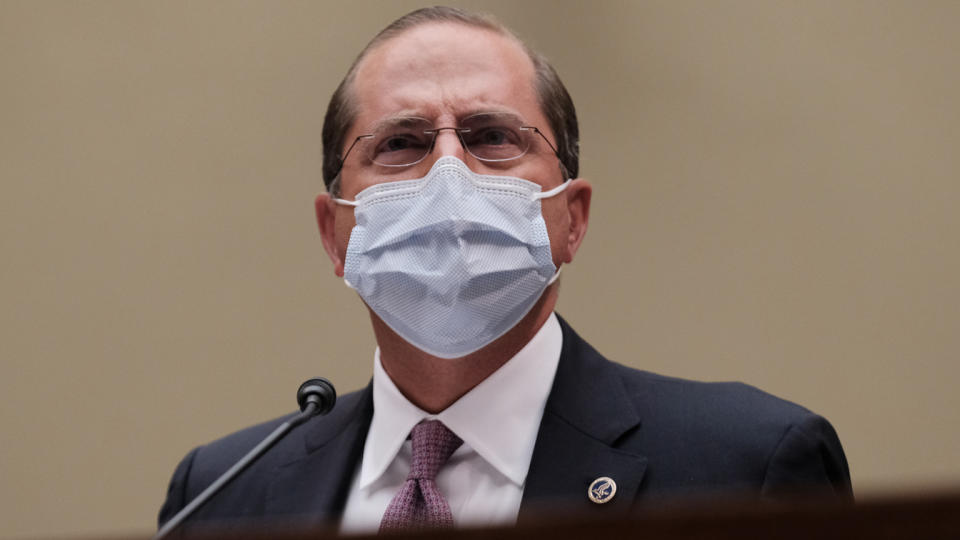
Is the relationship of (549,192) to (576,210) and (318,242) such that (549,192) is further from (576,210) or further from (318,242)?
(318,242)

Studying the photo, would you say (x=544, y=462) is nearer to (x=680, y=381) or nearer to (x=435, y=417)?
(x=435, y=417)

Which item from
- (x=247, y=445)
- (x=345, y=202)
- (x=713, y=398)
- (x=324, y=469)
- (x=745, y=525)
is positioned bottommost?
(x=247, y=445)

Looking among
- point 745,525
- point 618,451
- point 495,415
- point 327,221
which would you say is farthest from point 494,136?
point 745,525

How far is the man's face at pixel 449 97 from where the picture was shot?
81.0 inches

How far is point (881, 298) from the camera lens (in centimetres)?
338

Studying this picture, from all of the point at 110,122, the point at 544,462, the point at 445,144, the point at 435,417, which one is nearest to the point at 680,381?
A: the point at 544,462

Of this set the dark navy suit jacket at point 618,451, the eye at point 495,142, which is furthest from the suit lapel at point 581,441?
the eye at point 495,142

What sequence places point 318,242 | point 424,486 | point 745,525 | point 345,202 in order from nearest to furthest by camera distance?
1. point 745,525
2. point 424,486
3. point 345,202
4. point 318,242

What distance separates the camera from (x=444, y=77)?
209 cm

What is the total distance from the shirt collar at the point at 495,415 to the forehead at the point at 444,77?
50 cm

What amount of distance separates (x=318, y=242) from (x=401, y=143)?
1.59 metres

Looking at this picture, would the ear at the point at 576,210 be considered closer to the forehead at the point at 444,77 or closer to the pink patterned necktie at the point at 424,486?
the forehead at the point at 444,77

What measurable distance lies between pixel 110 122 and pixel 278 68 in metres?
0.63

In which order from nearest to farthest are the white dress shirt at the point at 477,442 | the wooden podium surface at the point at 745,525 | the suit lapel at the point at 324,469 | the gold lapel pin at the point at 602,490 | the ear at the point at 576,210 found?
1. the wooden podium surface at the point at 745,525
2. the gold lapel pin at the point at 602,490
3. the white dress shirt at the point at 477,442
4. the suit lapel at the point at 324,469
5. the ear at the point at 576,210
